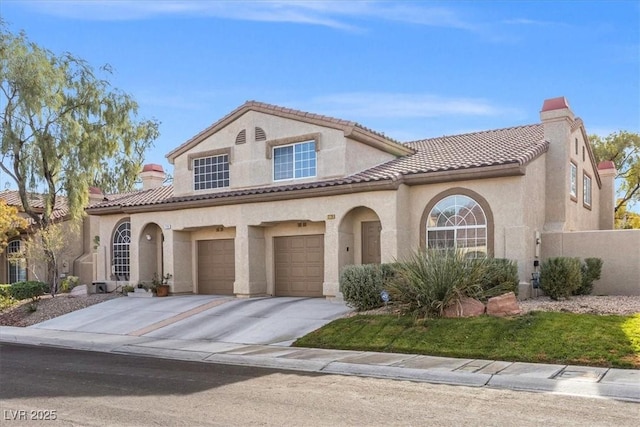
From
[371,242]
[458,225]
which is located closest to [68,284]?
[371,242]

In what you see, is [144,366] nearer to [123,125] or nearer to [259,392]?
[259,392]

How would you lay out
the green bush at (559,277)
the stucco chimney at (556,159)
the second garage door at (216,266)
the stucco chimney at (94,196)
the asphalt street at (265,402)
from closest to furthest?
the asphalt street at (265,402) < the green bush at (559,277) < the stucco chimney at (556,159) < the second garage door at (216,266) < the stucco chimney at (94,196)

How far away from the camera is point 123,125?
28219 mm

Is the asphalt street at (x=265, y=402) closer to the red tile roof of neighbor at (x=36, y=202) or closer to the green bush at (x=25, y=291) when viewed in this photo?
the green bush at (x=25, y=291)

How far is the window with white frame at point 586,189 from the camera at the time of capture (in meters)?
23.3

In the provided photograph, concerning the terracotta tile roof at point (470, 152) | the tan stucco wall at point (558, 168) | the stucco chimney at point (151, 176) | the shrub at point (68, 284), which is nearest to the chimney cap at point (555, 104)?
the tan stucco wall at point (558, 168)

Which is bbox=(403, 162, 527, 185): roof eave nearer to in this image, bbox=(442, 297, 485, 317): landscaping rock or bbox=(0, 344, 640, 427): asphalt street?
bbox=(442, 297, 485, 317): landscaping rock

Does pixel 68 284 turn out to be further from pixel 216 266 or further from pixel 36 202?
pixel 216 266

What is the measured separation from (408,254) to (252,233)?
6.14 m

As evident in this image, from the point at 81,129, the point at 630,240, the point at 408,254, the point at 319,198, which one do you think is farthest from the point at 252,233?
the point at 630,240

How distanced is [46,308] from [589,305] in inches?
710

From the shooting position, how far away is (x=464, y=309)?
1352cm

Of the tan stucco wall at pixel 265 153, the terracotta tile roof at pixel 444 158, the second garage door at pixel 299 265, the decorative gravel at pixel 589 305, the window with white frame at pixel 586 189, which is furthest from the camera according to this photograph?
the window with white frame at pixel 586 189

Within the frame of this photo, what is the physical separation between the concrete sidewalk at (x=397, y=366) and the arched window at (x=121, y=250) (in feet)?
34.9
